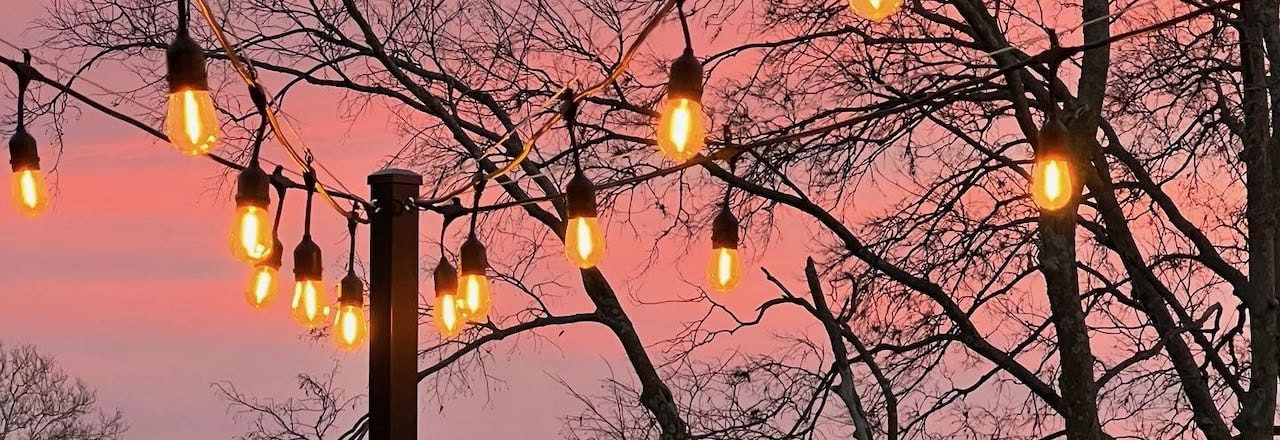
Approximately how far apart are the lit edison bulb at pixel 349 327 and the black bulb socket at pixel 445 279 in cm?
22

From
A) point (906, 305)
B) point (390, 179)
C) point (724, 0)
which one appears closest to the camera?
point (390, 179)

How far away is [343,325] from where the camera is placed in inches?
150

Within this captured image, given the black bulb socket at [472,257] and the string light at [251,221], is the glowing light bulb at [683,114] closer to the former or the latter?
the string light at [251,221]

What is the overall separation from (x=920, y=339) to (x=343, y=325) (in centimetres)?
519

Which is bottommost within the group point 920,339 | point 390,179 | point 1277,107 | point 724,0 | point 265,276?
point 265,276

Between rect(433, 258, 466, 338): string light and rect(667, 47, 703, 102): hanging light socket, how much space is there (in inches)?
53.6

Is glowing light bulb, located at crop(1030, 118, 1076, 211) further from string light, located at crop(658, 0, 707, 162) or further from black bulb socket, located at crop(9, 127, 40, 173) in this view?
black bulb socket, located at crop(9, 127, 40, 173)

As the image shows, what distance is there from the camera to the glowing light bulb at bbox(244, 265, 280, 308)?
3.45 metres

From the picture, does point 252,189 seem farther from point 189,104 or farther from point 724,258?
point 724,258

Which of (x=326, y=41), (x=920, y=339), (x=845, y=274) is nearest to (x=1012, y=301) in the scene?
(x=920, y=339)

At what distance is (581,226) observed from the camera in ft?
10.0

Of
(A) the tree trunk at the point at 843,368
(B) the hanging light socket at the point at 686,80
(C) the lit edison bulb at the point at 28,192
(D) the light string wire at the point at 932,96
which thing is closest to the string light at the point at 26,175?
(C) the lit edison bulb at the point at 28,192

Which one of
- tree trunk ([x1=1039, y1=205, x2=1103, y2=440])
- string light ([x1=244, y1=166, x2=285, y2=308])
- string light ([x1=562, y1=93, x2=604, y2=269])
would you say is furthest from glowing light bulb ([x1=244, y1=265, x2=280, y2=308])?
tree trunk ([x1=1039, y1=205, x2=1103, y2=440])

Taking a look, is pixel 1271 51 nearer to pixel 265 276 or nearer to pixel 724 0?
pixel 724 0
